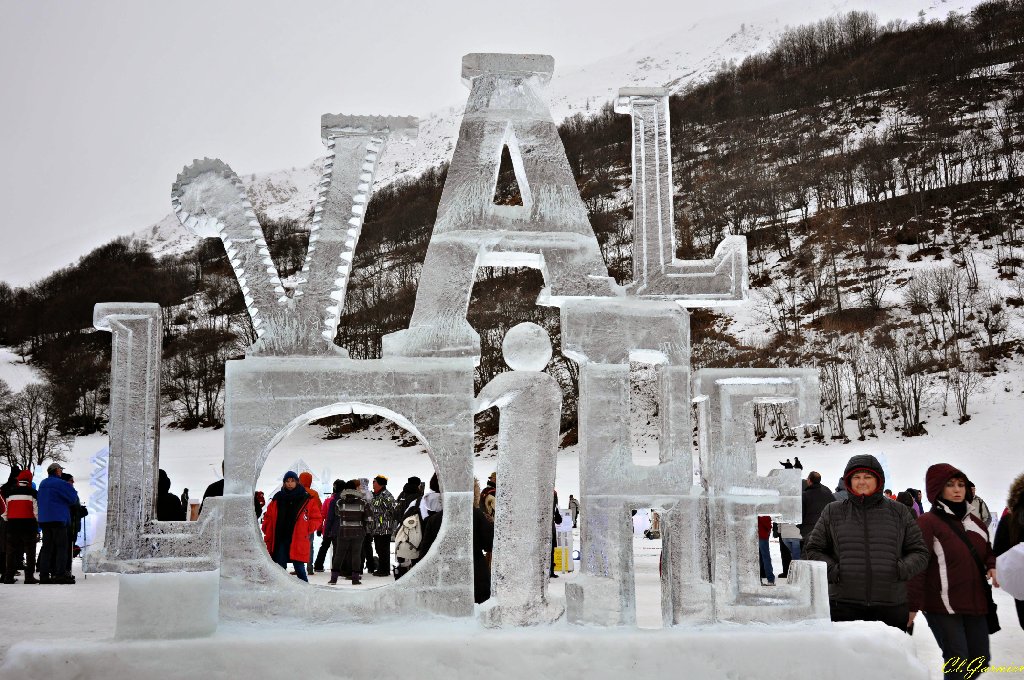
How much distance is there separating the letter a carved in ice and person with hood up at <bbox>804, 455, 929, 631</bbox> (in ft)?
9.38

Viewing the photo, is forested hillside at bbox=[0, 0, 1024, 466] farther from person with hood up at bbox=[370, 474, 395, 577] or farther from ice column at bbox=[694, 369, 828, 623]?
ice column at bbox=[694, 369, 828, 623]

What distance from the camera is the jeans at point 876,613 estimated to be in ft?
15.4

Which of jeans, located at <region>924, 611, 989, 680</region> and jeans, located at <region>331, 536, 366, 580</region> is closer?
jeans, located at <region>924, 611, 989, 680</region>

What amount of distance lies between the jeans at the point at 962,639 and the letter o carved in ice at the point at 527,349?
8.77 feet

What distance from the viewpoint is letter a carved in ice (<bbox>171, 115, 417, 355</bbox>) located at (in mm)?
4559

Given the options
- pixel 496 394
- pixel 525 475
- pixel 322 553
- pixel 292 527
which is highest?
pixel 496 394

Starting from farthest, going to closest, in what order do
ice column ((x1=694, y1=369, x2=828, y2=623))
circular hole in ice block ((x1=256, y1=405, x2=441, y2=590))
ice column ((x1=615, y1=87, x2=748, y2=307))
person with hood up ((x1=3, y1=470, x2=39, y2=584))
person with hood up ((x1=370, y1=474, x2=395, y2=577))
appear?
1. person with hood up ((x1=370, y1=474, x2=395, y2=577))
2. person with hood up ((x1=3, y1=470, x2=39, y2=584))
3. circular hole in ice block ((x1=256, y1=405, x2=441, y2=590))
4. ice column ((x1=615, y1=87, x2=748, y2=307))
5. ice column ((x1=694, y1=369, x2=828, y2=623))

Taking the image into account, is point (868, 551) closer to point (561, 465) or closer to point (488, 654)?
point (488, 654)

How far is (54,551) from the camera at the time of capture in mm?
10375

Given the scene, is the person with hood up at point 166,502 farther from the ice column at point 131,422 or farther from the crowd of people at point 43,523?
the ice column at point 131,422

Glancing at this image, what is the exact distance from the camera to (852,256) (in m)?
39.8

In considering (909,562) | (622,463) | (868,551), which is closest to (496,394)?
(622,463)

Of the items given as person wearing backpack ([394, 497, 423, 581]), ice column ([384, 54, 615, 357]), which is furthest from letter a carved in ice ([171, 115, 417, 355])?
person wearing backpack ([394, 497, 423, 581])

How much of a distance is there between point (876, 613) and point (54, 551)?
9.36m
